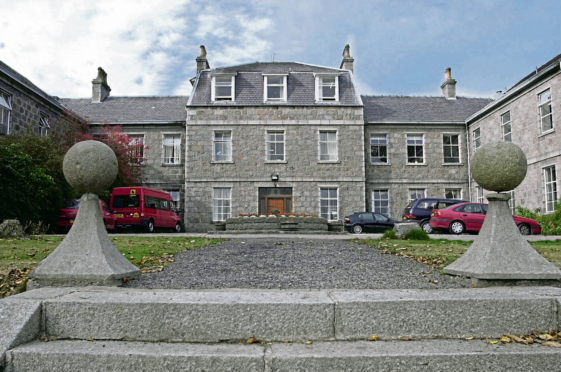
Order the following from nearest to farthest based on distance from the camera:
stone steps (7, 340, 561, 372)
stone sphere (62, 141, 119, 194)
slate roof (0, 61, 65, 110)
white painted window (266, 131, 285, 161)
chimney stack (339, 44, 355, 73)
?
stone steps (7, 340, 561, 372) < stone sphere (62, 141, 119, 194) < slate roof (0, 61, 65, 110) < white painted window (266, 131, 285, 161) < chimney stack (339, 44, 355, 73)

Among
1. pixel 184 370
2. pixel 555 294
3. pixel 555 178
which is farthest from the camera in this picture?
pixel 555 178

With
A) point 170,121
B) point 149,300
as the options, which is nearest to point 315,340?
point 149,300

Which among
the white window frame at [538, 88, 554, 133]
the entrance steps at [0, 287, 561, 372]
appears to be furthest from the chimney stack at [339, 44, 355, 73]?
the entrance steps at [0, 287, 561, 372]

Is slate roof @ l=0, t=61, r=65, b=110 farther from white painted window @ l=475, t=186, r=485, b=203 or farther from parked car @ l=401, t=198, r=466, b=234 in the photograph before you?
white painted window @ l=475, t=186, r=485, b=203

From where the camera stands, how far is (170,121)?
25859 mm

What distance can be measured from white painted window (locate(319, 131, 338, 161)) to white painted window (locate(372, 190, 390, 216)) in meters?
3.44

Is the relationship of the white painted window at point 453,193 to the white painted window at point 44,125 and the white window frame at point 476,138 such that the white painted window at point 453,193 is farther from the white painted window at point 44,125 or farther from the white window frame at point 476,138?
the white painted window at point 44,125

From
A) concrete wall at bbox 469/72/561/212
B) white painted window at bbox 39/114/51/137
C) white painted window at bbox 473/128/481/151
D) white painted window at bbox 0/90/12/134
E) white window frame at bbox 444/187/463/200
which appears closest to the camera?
concrete wall at bbox 469/72/561/212

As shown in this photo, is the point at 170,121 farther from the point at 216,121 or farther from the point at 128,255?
the point at 128,255

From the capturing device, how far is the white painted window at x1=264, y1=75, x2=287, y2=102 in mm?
25078

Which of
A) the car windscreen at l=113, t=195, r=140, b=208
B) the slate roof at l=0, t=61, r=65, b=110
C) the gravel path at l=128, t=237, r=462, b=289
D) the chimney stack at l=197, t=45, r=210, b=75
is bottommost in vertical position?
the gravel path at l=128, t=237, r=462, b=289

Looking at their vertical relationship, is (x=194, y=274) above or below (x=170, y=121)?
below

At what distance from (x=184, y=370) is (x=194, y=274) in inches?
100

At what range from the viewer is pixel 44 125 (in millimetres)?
22766
